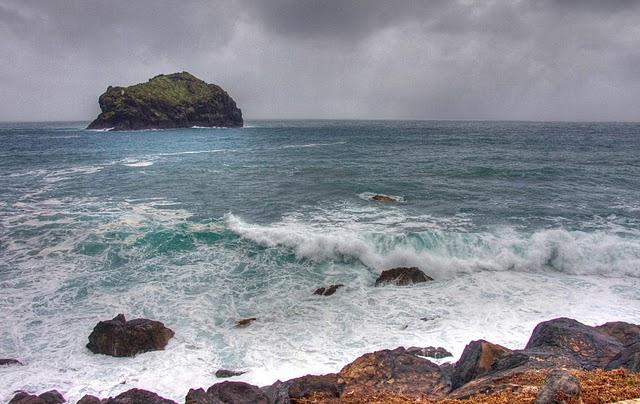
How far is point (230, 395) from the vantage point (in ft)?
31.1

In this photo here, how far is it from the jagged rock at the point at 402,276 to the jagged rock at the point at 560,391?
12.5 m

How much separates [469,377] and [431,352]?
328cm

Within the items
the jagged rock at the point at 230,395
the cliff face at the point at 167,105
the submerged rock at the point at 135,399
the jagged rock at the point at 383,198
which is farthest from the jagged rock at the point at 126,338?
the cliff face at the point at 167,105

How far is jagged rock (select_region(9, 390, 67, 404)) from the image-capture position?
9.99 meters

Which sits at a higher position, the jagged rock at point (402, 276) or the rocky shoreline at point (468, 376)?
the rocky shoreline at point (468, 376)

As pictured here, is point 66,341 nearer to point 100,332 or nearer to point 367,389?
point 100,332

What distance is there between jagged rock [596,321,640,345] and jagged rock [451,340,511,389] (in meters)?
4.50

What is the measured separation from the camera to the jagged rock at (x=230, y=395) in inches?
367

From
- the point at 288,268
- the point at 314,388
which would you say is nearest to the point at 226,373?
the point at 314,388

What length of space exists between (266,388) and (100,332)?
6714 mm

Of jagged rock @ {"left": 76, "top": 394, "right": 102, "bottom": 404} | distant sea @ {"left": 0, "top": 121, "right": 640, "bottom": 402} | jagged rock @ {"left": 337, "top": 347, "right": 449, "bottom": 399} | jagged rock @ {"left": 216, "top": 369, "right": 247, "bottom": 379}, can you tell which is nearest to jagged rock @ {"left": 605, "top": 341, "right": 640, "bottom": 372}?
jagged rock @ {"left": 337, "top": 347, "right": 449, "bottom": 399}

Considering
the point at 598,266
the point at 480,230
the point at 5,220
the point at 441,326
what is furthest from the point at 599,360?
the point at 5,220

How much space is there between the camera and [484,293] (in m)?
17.2

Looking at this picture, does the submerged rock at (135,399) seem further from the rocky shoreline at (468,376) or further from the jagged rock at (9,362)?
the jagged rock at (9,362)
